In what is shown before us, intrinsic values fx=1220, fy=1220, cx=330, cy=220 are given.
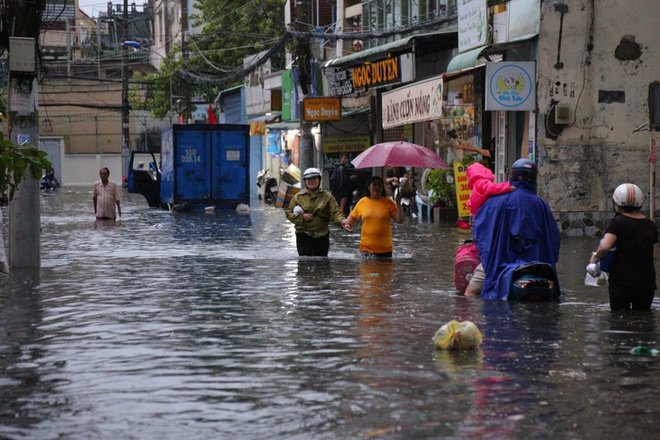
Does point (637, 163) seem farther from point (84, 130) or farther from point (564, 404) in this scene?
point (84, 130)

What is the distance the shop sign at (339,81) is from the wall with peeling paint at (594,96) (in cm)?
1516

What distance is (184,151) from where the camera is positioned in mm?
35500

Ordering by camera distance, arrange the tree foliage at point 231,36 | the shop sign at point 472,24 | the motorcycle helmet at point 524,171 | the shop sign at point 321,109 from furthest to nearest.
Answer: the tree foliage at point 231,36
the shop sign at point 321,109
the shop sign at point 472,24
the motorcycle helmet at point 524,171

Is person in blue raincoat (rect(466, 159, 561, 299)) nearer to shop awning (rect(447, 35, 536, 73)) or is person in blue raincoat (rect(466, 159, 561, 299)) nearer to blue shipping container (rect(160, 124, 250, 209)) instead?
shop awning (rect(447, 35, 536, 73))

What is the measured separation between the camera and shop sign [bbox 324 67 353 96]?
38.0 meters

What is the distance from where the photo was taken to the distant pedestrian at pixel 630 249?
34.2 ft

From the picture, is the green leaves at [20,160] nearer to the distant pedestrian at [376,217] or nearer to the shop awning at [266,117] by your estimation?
the distant pedestrian at [376,217]

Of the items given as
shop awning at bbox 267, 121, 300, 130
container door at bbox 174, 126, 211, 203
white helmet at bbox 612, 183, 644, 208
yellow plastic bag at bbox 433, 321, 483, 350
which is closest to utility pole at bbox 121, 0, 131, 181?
shop awning at bbox 267, 121, 300, 130

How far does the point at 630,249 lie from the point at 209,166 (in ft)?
85.3

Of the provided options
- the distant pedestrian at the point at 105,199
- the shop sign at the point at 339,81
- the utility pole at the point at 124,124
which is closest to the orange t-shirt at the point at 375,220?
the distant pedestrian at the point at 105,199

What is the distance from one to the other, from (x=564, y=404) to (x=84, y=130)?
82.3 meters

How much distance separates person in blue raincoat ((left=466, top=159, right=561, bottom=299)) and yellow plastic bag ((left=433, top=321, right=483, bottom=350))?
2978 millimetres

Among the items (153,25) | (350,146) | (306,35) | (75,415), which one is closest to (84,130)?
(153,25)

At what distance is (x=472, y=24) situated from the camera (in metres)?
25.9
